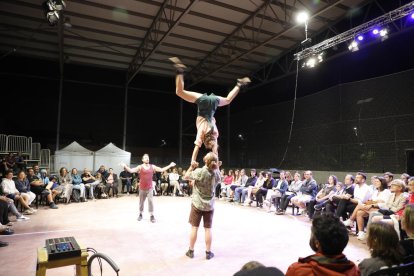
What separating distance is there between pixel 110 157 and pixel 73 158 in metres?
1.25

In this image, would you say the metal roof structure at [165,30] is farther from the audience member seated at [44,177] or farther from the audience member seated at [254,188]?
the audience member seated at [44,177]

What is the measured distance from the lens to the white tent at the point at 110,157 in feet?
36.5

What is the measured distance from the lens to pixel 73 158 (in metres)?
10.7

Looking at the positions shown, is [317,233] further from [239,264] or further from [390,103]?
[390,103]

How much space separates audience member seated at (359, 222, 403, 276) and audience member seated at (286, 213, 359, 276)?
0.39 metres

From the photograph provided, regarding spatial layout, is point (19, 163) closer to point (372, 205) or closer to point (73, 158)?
point (73, 158)

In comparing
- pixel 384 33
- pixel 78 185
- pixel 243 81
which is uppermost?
pixel 384 33

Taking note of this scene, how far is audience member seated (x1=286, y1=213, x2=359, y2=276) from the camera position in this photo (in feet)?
4.86

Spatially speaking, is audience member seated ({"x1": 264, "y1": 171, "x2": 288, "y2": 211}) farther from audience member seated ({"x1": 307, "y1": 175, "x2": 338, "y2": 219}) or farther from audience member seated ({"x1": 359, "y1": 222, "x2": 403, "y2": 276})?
audience member seated ({"x1": 359, "y1": 222, "x2": 403, "y2": 276})

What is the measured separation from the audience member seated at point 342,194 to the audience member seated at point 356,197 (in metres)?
0.05

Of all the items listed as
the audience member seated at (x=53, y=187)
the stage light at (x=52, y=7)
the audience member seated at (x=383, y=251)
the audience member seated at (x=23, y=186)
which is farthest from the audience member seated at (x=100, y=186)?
the audience member seated at (x=383, y=251)

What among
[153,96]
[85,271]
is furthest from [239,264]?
[153,96]

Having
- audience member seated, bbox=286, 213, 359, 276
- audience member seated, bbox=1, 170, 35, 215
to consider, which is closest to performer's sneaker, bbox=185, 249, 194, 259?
audience member seated, bbox=286, 213, 359, 276

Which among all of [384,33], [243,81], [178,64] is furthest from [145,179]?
[384,33]
